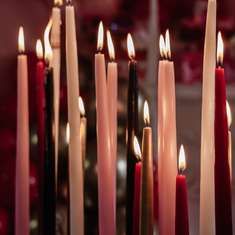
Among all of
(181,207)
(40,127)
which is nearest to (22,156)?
(40,127)

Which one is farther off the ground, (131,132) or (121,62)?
(121,62)

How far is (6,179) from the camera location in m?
0.79

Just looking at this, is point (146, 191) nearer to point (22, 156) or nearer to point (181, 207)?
point (181, 207)

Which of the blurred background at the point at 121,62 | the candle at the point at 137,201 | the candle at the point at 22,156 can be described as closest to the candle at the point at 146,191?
the candle at the point at 137,201

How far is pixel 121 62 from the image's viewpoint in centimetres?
126

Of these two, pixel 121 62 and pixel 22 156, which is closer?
pixel 22 156

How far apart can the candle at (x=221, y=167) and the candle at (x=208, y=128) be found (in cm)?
1

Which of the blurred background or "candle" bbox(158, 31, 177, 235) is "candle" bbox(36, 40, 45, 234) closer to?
"candle" bbox(158, 31, 177, 235)

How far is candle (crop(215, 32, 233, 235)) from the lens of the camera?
0.37 meters

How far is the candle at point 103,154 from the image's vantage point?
0.41 m

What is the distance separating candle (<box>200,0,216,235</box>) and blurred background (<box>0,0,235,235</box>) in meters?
0.28

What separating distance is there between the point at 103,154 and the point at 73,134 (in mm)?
26

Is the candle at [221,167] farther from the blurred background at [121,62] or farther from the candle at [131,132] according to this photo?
the blurred background at [121,62]

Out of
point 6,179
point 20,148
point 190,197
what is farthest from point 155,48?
point 20,148
